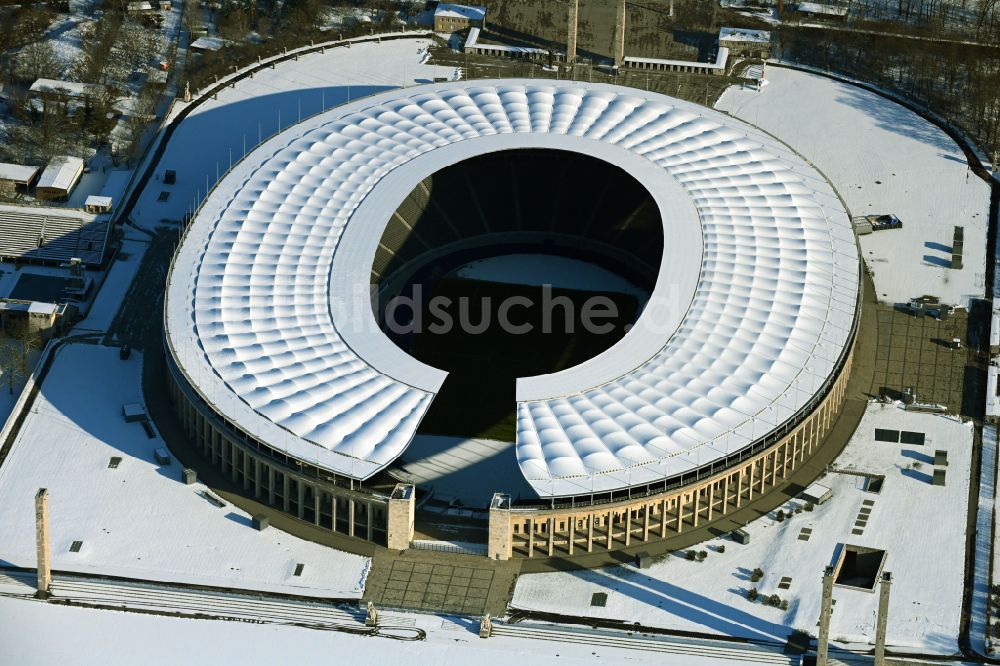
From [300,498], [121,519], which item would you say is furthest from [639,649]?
[121,519]

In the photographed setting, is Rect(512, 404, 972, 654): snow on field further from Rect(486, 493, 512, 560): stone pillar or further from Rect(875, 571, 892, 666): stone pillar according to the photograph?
Rect(875, 571, 892, 666): stone pillar

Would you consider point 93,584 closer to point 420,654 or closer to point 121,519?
point 121,519

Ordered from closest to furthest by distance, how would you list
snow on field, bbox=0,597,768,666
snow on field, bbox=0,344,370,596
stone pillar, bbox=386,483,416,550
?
1. snow on field, bbox=0,597,768,666
2. snow on field, bbox=0,344,370,596
3. stone pillar, bbox=386,483,416,550

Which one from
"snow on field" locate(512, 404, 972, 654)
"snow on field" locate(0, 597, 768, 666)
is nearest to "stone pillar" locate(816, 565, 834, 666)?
"snow on field" locate(0, 597, 768, 666)

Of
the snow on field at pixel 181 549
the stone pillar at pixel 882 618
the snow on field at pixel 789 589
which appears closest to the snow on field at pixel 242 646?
the snow on field at pixel 789 589

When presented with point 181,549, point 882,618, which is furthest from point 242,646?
point 882,618

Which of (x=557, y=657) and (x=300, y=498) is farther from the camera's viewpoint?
(x=300, y=498)
